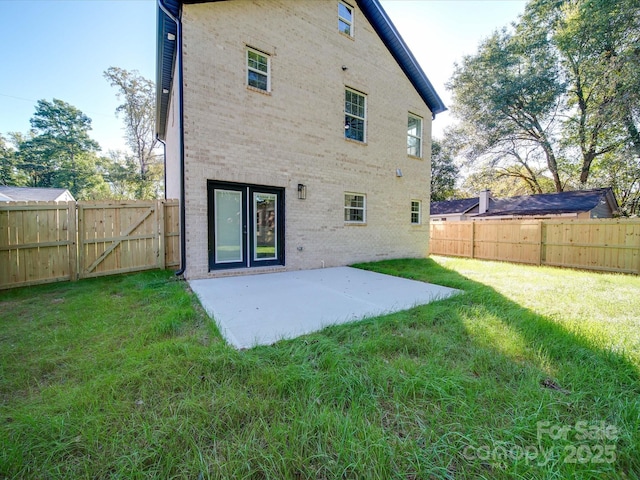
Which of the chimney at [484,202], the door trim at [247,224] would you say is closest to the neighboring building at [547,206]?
the chimney at [484,202]

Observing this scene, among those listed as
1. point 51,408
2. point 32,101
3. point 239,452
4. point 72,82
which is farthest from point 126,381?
point 32,101

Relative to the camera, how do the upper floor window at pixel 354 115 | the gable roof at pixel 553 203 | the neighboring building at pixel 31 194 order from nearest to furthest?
the upper floor window at pixel 354 115 → the gable roof at pixel 553 203 → the neighboring building at pixel 31 194

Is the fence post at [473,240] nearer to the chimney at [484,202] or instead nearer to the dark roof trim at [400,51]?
the dark roof trim at [400,51]

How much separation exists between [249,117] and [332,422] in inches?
276

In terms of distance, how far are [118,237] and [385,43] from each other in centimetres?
1094

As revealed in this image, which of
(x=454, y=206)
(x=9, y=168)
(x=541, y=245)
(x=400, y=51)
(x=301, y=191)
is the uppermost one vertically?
(x=9, y=168)

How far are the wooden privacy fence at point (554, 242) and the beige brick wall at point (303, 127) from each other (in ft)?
10.0

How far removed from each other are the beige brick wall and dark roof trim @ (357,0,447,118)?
0.33 meters

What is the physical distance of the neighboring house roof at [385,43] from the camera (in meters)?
6.55

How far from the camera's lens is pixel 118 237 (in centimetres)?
683

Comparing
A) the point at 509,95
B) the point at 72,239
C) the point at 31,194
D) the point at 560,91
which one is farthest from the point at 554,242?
the point at 31,194

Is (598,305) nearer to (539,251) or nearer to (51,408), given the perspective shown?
(539,251)

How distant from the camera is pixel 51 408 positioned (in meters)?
1.91

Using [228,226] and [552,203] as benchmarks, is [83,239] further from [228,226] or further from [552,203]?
[552,203]
